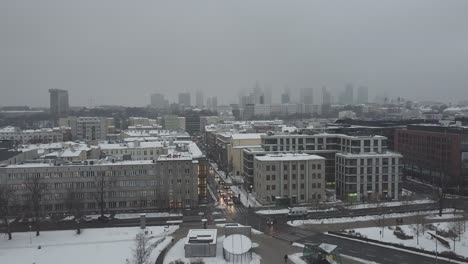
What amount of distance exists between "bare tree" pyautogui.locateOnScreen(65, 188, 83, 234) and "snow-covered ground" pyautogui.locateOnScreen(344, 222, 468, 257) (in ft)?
98.5

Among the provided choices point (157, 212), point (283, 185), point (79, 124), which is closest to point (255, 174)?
point (283, 185)

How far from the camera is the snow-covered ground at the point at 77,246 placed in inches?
1362

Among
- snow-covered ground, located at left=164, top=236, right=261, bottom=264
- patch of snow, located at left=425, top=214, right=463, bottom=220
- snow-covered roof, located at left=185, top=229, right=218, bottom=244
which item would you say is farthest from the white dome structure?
patch of snow, located at left=425, top=214, right=463, bottom=220

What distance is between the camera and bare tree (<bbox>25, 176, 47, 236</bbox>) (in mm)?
42688

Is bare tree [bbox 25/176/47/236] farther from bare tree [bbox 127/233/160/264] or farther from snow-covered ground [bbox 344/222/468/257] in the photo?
snow-covered ground [bbox 344/222/468/257]

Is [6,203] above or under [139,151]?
under

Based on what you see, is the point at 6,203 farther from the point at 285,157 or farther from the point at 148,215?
the point at 285,157

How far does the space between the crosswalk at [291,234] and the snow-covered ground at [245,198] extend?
461 inches

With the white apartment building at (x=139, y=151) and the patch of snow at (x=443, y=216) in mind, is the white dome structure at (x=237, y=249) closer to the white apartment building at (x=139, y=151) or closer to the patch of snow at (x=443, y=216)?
the patch of snow at (x=443, y=216)

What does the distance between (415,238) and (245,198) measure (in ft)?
78.8

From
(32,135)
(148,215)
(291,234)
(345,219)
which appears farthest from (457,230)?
(32,135)

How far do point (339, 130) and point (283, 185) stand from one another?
17.6 m

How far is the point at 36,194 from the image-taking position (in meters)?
44.0

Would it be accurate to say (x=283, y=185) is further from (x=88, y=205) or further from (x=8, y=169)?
(x=8, y=169)
